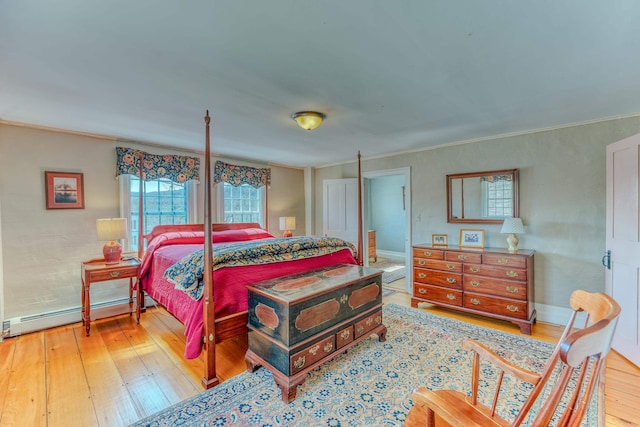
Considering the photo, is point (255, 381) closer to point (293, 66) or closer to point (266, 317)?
point (266, 317)

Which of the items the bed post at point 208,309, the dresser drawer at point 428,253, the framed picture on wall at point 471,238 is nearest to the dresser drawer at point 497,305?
the dresser drawer at point 428,253

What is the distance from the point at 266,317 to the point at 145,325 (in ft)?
6.65

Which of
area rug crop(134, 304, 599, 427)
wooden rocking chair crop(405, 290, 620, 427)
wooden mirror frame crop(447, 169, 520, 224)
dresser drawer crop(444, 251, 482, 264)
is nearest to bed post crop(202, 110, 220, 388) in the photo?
area rug crop(134, 304, 599, 427)

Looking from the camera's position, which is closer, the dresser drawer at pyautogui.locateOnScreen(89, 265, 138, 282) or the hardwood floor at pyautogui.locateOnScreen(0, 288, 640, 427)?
the hardwood floor at pyautogui.locateOnScreen(0, 288, 640, 427)

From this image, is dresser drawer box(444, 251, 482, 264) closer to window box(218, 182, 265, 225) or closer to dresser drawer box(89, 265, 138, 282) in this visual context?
window box(218, 182, 265, 225)

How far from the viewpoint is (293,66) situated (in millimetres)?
1829

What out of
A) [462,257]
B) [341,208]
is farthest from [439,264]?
[341,208]

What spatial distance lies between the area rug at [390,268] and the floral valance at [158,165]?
11.2 ft

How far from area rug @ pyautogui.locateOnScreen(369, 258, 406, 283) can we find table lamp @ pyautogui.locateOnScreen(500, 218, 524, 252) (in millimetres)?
1921

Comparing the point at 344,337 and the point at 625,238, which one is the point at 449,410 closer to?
the point at 344,337

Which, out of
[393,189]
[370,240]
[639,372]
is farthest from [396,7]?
[393,189]

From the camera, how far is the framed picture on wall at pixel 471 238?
366 cm

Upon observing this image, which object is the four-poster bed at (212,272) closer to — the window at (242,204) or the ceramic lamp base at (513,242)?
the window at (242,204)

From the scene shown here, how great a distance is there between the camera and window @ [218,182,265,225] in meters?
4.71
